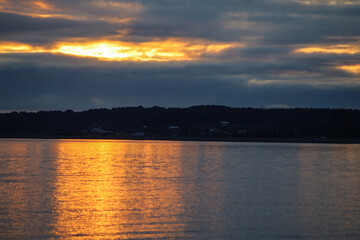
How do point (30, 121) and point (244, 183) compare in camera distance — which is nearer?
point (244, 183)

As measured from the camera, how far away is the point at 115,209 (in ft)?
78.3

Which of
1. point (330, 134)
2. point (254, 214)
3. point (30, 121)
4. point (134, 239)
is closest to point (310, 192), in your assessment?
point (254, 214)

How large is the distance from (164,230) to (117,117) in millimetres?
169255

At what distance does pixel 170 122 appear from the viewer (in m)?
178

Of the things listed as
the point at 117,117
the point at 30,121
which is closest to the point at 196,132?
the point at 117,117

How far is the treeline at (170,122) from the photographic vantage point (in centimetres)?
16000

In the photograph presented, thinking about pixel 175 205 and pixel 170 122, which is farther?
pixel 170 122

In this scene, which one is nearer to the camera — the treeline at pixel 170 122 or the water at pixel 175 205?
the water at pixel 175 205

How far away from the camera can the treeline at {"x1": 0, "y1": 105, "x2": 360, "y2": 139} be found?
16000 cm

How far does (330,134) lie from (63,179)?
358ft

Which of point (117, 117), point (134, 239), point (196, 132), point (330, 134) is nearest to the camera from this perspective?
point (134, 239)

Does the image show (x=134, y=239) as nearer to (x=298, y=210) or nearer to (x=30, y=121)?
(x=298, y=210)

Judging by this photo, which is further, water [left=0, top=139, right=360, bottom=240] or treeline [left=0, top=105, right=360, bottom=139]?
treeline [left=0, top=105, right=360, bottom=139]

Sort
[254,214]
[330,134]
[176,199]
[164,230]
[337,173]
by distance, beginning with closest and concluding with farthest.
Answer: [164,230], [254,214], [176,199], [337,173], [330,134]
